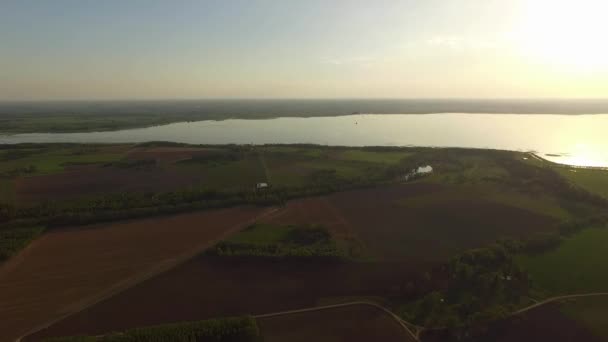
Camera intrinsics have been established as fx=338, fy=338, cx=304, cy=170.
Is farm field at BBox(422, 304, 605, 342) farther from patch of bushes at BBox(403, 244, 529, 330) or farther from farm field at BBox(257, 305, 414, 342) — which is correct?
farm field at BBox(257, 305, 414, 342)

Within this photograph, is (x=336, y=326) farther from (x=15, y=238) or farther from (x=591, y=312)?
(x=15, y=238)

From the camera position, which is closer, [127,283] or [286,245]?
[127,283]

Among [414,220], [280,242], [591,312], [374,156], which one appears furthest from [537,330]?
[374,156]

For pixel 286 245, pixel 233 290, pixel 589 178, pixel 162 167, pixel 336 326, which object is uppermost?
pixel 162 167

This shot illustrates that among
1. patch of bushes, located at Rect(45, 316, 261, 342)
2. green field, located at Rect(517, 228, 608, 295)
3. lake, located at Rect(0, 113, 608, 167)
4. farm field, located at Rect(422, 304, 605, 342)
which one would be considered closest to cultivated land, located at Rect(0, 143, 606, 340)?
green field, located at Rect(517, 228, 608, 295)

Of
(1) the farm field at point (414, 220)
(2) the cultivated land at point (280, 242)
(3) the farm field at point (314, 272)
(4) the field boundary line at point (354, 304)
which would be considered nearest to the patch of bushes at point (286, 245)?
(2) the cultivated land at point (280, 242)

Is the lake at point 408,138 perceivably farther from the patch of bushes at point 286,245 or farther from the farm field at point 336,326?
the farm field at point 336,326
